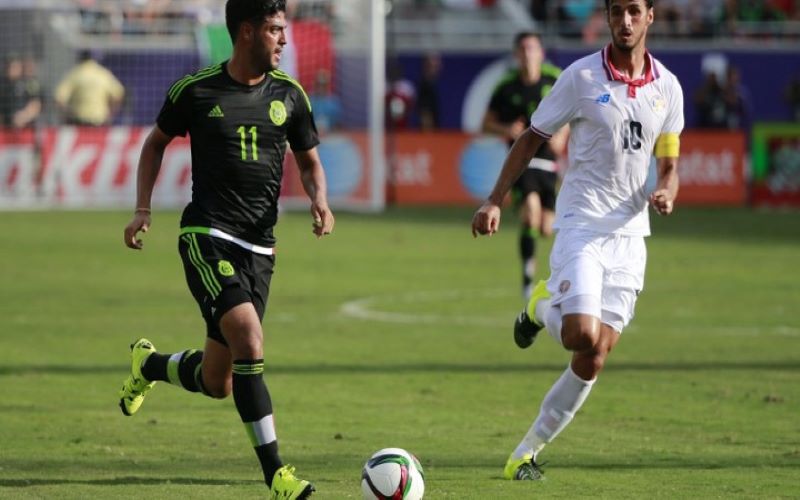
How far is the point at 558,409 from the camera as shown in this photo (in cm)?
834

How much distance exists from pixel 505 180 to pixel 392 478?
1.77m

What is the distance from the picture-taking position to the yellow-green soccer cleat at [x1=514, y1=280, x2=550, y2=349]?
942cm

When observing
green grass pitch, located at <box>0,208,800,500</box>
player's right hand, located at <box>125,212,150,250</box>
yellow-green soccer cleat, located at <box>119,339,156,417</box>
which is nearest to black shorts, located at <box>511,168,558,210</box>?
green grass pitch, located at <box>0,208,800,500</box>

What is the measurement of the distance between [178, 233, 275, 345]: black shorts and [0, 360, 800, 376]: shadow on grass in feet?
14.9

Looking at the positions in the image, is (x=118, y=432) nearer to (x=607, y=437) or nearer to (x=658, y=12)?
(x=607, y=437)

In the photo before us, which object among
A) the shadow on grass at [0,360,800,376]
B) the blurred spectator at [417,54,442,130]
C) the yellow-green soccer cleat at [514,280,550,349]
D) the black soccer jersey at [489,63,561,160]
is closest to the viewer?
the yellow-green soccer cleat at [514,280,550,349]

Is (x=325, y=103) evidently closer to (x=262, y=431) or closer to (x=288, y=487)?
(x=262, y=431)

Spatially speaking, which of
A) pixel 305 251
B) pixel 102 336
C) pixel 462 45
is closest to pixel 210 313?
pixel 102 336

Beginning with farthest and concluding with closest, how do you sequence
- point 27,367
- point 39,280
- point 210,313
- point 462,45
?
point 462,45, point 39,280, point 27,367, point 210,313

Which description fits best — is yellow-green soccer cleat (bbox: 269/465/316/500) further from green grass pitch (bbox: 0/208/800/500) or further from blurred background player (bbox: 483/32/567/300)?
blurred background player (bbox: 483/32/567/300)

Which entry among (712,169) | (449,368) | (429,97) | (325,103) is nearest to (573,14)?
(429,97)

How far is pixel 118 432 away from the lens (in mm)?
9938

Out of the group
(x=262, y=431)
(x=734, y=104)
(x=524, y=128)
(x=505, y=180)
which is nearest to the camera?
(x=262, y=431)

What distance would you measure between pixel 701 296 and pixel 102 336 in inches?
269
